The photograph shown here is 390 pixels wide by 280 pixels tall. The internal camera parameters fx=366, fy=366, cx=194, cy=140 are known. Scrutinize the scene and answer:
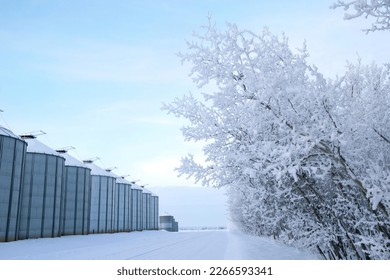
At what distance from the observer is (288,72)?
6.41 m

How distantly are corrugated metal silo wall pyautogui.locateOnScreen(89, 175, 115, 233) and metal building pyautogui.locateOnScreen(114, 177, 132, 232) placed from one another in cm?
250

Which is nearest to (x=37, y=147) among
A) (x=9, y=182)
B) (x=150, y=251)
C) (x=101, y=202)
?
(x=9, y=182)

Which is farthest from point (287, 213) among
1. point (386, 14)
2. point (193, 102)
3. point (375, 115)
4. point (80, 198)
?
point (80, 198)

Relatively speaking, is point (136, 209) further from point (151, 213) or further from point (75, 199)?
point (75, 199)

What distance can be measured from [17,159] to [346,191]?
23888mm

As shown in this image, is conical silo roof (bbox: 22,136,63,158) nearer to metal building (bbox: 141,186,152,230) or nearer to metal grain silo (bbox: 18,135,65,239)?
metal grain silo (bbox: 18,135,65,239)

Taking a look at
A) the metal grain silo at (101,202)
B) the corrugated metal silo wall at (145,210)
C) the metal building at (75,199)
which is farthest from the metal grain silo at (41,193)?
the corrugated metal silo wall at (145,210)

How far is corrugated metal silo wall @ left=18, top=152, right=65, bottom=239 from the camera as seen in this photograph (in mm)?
28016

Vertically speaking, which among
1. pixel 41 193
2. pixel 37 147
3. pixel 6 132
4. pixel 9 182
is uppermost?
pixel 37 147

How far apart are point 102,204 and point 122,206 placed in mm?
8075

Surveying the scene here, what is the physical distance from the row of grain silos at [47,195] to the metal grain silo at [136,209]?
25.8ft

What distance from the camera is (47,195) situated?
30.2 metres

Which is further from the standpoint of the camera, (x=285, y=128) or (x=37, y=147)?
(x=37, y=147)

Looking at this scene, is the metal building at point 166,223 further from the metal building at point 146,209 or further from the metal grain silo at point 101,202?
the metal grain silo at point 101,202
